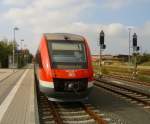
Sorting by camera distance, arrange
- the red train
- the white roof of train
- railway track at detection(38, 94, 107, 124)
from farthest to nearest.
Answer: the white roof of train < the red train < railway track at detection(38, 94, 107, 124)

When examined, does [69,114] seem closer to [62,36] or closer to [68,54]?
[68,54]

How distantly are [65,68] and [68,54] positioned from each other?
2.82 feet

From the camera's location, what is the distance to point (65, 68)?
1461cm

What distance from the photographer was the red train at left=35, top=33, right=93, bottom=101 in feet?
47.1

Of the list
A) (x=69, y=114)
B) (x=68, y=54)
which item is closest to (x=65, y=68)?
(x=68, y=54)

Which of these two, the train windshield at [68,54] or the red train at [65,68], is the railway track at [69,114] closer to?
the red train at [65,68]

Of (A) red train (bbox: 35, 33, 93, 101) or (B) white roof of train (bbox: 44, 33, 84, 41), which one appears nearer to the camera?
(A) red train (bbox: 35, 33, 93, 101)

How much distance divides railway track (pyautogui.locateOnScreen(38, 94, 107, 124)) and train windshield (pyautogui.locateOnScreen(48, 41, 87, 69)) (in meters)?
1.68

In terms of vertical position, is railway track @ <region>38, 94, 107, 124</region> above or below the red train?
below

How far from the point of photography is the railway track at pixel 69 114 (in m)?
12.0

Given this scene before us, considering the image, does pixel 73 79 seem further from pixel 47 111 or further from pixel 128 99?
pixel 128 99

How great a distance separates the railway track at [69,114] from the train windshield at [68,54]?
5.52 ft

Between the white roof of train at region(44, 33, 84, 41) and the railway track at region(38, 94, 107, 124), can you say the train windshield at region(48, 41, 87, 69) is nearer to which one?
the white roof of train at region(44, 33, 84, 41)

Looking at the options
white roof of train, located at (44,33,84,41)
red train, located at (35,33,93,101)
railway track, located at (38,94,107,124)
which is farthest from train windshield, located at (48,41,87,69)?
railway track, located at (38,94,107,124)
